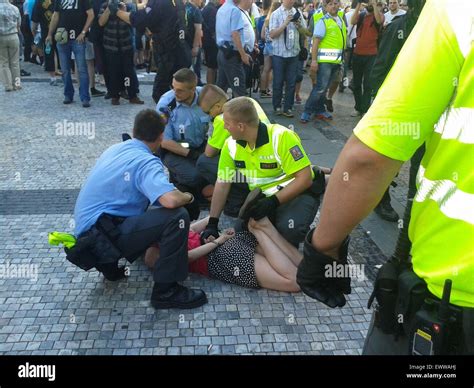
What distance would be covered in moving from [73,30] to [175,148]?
13.5ft

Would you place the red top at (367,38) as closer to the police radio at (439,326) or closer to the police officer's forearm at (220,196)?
the police officer's forearm at (220,196)

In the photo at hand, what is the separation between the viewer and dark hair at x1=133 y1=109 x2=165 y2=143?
3254 millimetres

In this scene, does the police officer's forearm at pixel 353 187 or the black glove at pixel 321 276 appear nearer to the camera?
the police officer's forearm at pixel 353 187

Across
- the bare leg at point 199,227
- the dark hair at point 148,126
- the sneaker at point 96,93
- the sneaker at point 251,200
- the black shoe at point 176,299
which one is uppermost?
the dark hair at point 148,126

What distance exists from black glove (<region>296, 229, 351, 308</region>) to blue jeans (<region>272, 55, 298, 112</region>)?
6.47 m

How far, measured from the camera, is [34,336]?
9.02ft

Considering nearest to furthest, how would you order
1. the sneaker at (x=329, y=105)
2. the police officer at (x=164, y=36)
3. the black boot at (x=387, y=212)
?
the black boot at (x=387, y=212)
the police officer at (x=164, y=36)
the sneaker at (x=329, y=105)

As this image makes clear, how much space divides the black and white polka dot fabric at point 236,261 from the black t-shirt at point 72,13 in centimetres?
576

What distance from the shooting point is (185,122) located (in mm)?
4793

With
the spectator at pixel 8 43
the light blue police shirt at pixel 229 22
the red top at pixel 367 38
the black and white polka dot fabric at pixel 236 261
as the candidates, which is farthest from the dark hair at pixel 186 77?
the spectator at pixel 8 43

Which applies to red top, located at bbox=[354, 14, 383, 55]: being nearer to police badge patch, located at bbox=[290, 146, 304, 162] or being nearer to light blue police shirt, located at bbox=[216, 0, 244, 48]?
light blue police shirt, located at bbox=[216, 0, 244, 48]

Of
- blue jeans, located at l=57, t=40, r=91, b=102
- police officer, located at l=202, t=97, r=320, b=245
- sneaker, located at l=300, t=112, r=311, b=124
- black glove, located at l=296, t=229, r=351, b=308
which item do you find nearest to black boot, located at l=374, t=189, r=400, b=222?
police officer, located at l=202, t=97, r=320, b=245

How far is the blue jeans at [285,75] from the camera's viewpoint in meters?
7.52

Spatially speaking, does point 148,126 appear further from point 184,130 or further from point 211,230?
point 184,130
